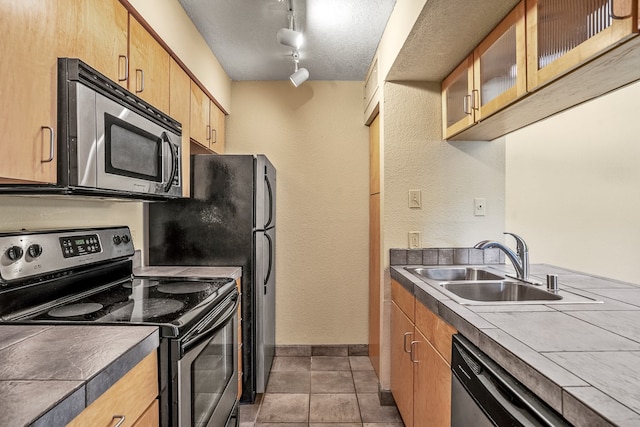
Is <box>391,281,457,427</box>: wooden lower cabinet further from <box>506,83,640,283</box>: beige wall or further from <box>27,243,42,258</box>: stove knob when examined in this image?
<box>27,243,42,258</box>: stove knob

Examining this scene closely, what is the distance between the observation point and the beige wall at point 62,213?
4.44 ft

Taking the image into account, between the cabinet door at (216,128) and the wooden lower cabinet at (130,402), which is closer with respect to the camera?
the wooden lower cabinet at (130,402)

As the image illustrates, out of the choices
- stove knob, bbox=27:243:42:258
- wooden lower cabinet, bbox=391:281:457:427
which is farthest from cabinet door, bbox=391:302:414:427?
stove knob, bbox=27:243:42:258

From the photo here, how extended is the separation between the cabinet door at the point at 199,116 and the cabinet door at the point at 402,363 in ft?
5.58

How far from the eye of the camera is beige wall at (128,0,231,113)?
5.82 feet

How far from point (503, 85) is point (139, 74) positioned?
1.65 metres

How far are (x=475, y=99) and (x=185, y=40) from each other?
5.49 feet

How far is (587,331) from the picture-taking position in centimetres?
102

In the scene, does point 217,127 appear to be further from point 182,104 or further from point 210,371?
point 210,371

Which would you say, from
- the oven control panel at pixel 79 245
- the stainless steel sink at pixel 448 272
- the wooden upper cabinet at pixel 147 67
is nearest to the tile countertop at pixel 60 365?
the oven control panel at pixel 79 245

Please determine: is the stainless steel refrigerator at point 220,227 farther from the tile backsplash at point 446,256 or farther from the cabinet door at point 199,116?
the tile backsplash at point 446,256

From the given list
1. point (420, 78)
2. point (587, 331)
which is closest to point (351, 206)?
point (420, 78)

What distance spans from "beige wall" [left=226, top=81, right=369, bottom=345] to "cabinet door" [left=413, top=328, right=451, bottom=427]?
59.3 inches

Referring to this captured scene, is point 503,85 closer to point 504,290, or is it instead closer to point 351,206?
point 504,290
